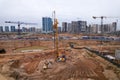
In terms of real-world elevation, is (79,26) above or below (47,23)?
below

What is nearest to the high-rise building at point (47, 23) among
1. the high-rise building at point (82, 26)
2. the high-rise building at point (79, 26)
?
the high-rise building at point (79, 26)

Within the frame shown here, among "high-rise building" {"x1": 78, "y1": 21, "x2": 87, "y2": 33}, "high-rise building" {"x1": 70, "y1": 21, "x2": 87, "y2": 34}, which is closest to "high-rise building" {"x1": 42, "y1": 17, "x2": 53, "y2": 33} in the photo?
"high-rise building" {"x1": 70, "y1": 21, "x2": 87, "y2": 34}

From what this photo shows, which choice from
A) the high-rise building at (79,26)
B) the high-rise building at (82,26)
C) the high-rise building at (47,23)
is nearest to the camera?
the high-rise building at (47,23)

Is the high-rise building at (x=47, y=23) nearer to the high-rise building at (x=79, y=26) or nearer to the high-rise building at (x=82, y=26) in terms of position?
the high-rise building at (x=79, y=26)

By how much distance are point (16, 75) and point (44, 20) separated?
97245 mm

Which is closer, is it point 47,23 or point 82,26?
point 47,23

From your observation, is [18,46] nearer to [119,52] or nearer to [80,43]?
[80,43]

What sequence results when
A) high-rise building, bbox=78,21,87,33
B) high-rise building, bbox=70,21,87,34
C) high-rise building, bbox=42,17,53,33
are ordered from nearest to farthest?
high-rise building, bbox=42,17,53,33
high-rise building, bbox=78,21,87,33
high-rise building, bbox=70,21,87,34

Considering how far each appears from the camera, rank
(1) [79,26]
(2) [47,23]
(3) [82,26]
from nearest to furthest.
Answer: (2) [47,23], (1) [79,26], (3) [82,26]

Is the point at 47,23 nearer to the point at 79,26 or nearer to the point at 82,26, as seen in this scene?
the point at 79,26

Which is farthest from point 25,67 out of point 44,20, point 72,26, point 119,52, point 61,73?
point 72,26

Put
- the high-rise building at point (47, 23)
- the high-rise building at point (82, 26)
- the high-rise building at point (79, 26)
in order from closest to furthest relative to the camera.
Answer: the high-rise building at point (47, 23) → the high-rise building at point (82, 26) → the high-rise building at point (79, 26)

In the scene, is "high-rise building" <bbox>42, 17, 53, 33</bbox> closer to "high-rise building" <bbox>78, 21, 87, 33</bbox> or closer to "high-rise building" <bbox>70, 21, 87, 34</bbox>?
"high-rise building" <bbox>70, 21, 87, 34</bbox>

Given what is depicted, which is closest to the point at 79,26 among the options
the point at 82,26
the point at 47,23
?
the point at 82,26
